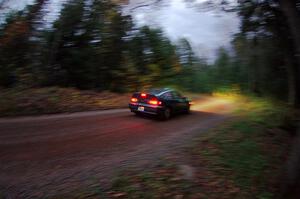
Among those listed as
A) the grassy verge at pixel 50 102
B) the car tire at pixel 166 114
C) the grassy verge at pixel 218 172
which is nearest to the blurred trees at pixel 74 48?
the grassy verge at pixel 50 102

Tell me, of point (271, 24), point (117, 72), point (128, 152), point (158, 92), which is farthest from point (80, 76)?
→ point (128, 152)

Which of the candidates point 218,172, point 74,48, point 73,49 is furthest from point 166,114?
point 74,48

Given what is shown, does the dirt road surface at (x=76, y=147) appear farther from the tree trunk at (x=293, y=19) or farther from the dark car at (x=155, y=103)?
the tree trunk at (x=293, y=19)

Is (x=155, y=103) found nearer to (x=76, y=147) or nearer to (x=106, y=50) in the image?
(x=76, y=147)

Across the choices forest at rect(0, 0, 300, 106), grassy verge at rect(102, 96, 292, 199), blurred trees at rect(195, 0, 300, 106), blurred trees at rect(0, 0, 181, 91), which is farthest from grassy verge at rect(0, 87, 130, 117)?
blurred trees at rect(195, 0, 300, 106)

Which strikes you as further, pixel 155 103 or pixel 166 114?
pixel 166 114

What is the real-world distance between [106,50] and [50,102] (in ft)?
36.7

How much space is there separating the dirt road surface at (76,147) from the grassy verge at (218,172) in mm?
565

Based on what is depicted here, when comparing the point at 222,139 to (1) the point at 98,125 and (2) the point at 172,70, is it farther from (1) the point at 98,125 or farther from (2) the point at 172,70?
(2) the point at 172,70

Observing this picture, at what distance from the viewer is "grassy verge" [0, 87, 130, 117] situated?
14625 mm

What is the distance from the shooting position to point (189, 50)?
5034 centimetres

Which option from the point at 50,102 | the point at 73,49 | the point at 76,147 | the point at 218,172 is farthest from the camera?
the point at 73,49

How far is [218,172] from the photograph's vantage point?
8.28 metres

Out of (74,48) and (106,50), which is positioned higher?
(74,48)
